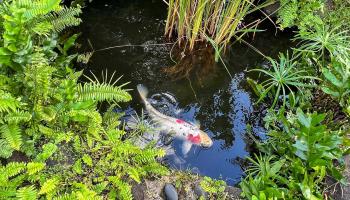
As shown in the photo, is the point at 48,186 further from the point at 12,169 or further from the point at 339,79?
the point at 339,79

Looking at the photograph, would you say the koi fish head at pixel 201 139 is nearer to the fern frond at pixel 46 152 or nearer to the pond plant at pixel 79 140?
the pond plant at pixel 79 140

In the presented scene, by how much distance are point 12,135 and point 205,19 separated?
9.71 ft

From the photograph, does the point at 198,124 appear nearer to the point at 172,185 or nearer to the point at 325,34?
the point at 172,185

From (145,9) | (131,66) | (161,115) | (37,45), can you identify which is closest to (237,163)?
(161,115)

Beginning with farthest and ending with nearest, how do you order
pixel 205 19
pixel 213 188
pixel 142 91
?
pixel 205 19 → pixel 142 91 → pixel 213 188

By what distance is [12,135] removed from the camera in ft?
9.25

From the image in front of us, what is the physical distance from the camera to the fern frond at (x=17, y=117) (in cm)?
284

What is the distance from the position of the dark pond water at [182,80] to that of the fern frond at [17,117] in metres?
1.49

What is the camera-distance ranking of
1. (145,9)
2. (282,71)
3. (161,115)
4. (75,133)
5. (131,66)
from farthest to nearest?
(145,9) < (131,66) < (161,115) < (282,71) < (75,133)

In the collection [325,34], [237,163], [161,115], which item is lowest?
[237,163]

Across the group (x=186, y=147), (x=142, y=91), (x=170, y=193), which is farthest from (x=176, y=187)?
(x=142, y=91)

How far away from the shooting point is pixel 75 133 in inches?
127

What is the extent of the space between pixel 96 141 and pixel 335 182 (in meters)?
1.98

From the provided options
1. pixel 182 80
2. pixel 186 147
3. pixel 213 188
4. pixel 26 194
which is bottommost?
pixel 186 147
